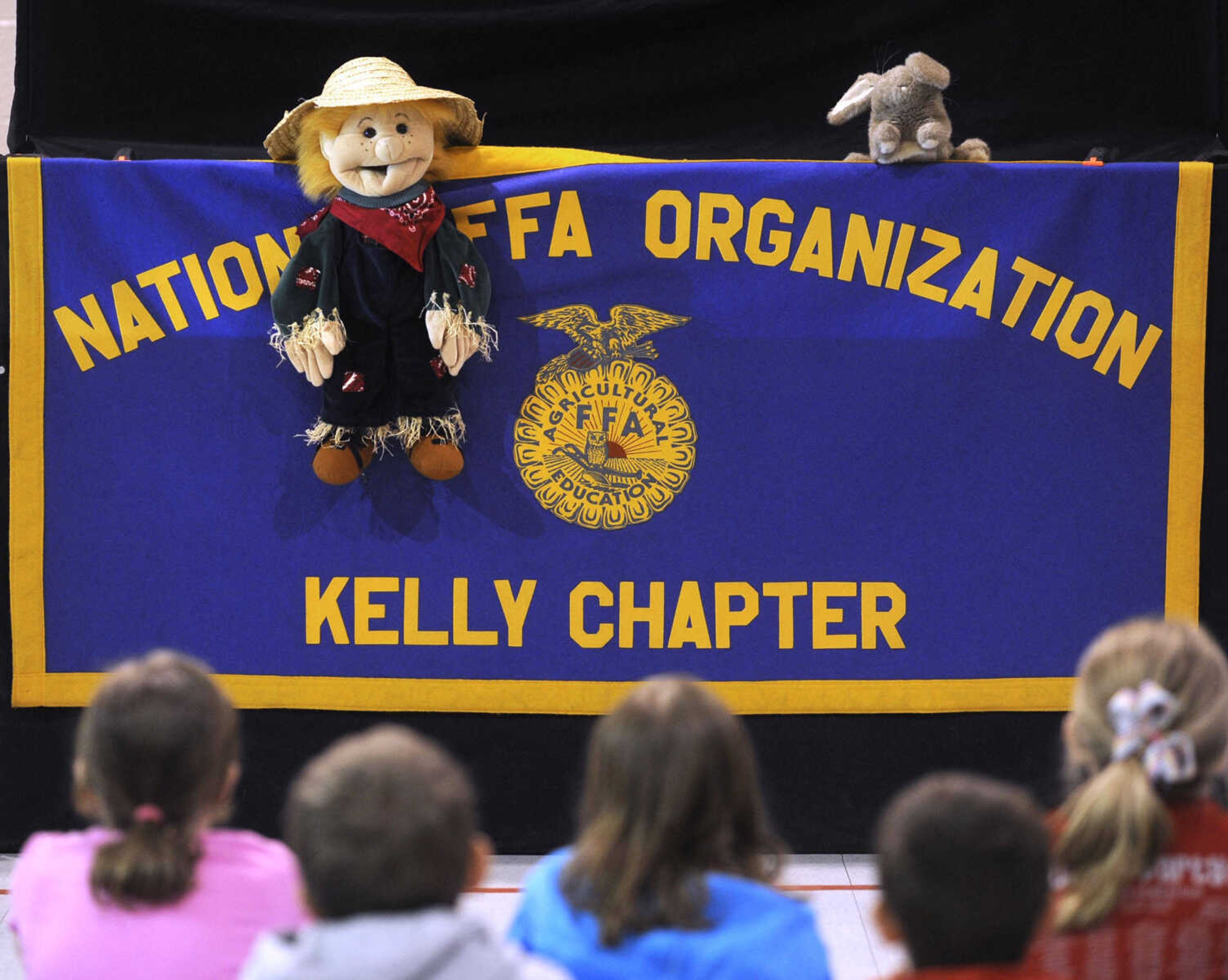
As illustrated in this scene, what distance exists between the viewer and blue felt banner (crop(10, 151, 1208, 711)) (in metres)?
2.77

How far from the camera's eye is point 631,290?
279 centimetres

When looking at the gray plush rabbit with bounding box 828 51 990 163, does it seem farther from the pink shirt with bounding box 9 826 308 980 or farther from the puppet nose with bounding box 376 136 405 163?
the pink shirt with bounding box 9 826 308 980

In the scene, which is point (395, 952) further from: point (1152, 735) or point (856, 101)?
point (856, 101)

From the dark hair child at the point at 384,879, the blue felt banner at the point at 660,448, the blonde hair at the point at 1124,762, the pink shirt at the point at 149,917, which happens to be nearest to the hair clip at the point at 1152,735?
the blonde hair at the point at 1124,762

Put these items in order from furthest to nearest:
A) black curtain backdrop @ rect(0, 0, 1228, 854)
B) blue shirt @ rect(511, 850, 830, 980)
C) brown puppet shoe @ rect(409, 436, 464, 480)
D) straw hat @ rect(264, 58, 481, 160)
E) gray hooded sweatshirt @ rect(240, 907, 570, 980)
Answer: black curtain backdrop @ rect(0, 0, 1228, 854), brown puppet shoe @ rect(409, 436, 464, 480), straw hat @ rect(264, 58, 481, 160), blue shirt @ rect(511, 850, 830, 980), gray hooded sweatshirt @ rect(240, 907, 570, 980)

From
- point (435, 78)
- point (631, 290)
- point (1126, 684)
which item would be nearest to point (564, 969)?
point (1126, 684)

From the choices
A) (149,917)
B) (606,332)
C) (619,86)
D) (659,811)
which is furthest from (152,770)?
(619,86)

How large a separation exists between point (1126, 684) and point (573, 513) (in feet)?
4.65

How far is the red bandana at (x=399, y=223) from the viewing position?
104 inches

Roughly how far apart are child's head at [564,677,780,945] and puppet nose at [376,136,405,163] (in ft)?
4.75

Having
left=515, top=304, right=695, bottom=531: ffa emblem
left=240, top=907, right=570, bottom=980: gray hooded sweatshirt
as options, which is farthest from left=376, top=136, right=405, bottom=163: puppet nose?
left=240, top=907, right=570, bottom=980: gray hooded sweatshirt

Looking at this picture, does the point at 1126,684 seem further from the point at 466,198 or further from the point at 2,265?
the point at 2,265

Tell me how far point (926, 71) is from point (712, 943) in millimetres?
1815

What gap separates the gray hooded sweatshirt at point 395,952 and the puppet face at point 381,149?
5.50 feet
